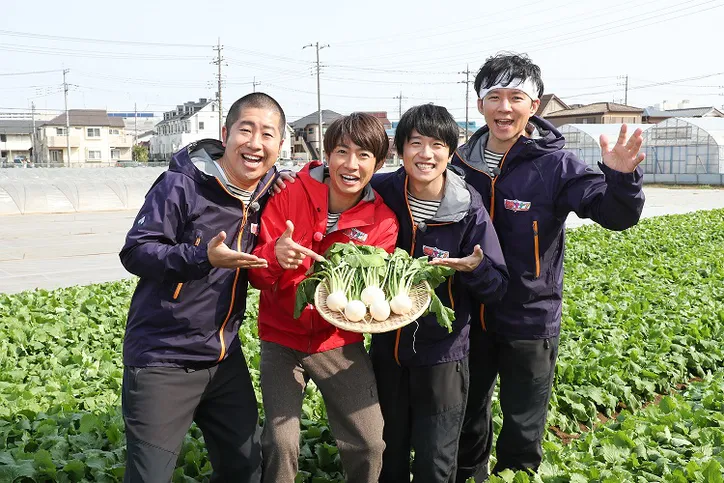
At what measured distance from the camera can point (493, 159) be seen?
13.3 ft

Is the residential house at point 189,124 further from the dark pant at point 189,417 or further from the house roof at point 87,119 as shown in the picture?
the dark pant at point 189,417

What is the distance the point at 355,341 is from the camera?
3.68m

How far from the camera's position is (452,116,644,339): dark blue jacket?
12.8 feet

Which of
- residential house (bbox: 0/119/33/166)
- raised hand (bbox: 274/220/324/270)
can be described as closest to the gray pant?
raised hand (bbox: 274/220/324/270)

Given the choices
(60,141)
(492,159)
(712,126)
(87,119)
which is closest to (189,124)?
(87,119)

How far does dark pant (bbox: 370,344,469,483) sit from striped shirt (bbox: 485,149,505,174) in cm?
114

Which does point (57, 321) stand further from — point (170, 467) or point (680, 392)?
point (680, 392)

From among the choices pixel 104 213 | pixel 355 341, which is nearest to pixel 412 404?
pixel 355 341

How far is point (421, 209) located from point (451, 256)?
0.30 meters

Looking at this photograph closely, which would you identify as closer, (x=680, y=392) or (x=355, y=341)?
(x=355, y=341)

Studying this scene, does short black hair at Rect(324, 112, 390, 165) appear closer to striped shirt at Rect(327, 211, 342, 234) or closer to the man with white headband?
striped shirt at Rect(327, 211, 342, 234)

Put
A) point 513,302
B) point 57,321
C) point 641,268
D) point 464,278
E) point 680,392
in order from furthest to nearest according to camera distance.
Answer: point 641,268 < point 57,321 < point 680,392 < point 513,302 < point 464,278

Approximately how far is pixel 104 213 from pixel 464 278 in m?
22.5

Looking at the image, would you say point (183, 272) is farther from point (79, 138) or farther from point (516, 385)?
point (79, 138)
